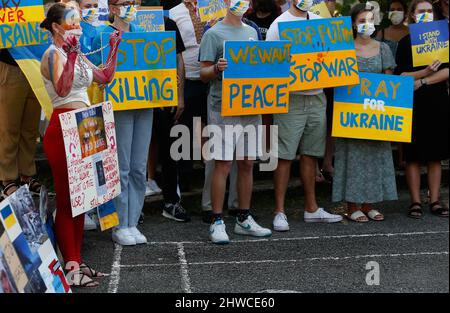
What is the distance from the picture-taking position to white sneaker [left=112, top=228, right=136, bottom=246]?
707 centimetres

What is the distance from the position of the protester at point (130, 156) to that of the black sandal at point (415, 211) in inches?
99.3

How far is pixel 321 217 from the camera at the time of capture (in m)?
7.89

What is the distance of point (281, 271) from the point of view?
6.38m

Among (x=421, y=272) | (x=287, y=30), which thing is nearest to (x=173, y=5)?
(x=287, y=30)

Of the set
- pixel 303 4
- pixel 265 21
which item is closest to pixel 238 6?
pixel 303 4

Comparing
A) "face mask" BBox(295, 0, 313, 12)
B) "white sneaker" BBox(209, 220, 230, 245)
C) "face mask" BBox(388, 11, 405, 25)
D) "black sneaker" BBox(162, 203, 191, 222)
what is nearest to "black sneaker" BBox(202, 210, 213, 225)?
"black sneaker" BBox(162, 203, 191, 222)

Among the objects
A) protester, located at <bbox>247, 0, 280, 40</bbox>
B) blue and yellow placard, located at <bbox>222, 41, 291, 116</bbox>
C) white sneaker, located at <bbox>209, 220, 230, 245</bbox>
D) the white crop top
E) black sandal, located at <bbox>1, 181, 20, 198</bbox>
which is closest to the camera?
the white crop top

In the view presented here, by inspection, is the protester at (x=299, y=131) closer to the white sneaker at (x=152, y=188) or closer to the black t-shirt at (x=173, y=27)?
the black t-shirt at (x=173, y=27)

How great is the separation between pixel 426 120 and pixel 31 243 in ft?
13.8

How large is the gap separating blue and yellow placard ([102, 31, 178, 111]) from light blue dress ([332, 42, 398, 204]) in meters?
1.73

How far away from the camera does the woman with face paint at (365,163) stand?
776 centimetres

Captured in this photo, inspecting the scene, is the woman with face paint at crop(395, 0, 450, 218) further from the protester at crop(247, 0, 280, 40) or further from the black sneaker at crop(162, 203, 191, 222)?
the black sneaker at crop(162, 203, 191, 222)

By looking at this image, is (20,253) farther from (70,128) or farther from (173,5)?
(173,5)
